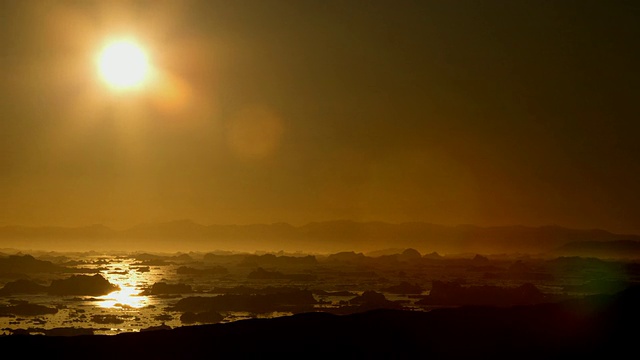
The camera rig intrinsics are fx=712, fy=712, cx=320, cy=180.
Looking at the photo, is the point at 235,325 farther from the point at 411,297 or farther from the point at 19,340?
the point at 411,297

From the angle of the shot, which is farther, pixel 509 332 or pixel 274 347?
pixel 509 332

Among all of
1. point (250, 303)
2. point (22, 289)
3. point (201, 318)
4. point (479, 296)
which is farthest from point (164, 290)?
point (479, 296)

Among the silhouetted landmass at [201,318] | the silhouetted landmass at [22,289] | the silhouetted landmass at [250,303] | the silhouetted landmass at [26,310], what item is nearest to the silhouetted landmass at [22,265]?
the silhouetted landmass at [22,289]

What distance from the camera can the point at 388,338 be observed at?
121 feet

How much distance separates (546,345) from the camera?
117 feet

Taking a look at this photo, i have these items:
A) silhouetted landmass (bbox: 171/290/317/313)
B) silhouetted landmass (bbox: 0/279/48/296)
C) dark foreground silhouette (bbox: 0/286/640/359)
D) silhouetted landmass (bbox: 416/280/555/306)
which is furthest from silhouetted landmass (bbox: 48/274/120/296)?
dark foreground silhouette (bbox: 0/286/640/359)

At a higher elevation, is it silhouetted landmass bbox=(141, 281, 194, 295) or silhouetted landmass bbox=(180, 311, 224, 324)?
silhouetted landmass bbox=(141, 281, 194, 295)

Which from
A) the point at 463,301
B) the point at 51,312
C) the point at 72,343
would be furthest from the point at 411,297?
the point at 72,343

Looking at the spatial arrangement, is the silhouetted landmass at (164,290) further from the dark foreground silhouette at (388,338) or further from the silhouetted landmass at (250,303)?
the dark foreground silhouette at (388,338)

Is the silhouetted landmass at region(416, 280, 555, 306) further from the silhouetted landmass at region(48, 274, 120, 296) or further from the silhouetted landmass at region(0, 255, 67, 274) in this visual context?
the silhouetted landmass at region(0, 255, 67, 274)

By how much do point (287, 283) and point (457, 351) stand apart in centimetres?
9730

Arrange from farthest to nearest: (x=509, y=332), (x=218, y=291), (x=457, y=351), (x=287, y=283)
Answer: (x=287, y=283), (x=218, y=291), (x=509, y=332), (x=457, y=351)

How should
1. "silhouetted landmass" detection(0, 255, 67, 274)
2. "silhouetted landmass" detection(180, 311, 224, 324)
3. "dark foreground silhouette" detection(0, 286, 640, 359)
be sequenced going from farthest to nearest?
"silhouetted landmass" detection(0, 255, 67, 274)
"silhouetted landmass" detection(180, 311, 224, 324)
"dark foreground silhouette" detection(0, 286, 640, 359)

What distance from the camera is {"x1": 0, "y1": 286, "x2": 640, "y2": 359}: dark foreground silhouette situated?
34562 mm
